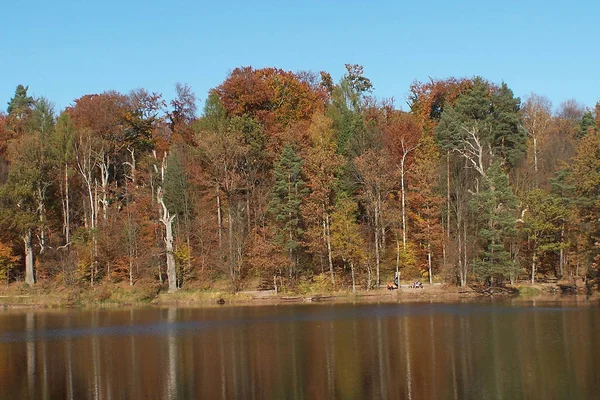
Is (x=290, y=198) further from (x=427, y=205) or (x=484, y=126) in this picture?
(x=484, y=126)

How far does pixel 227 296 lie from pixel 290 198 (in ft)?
30.4

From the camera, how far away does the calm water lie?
78.4 ft

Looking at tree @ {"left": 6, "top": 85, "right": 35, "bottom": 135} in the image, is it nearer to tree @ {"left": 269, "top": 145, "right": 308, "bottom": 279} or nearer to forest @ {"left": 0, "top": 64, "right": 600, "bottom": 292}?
forest @ {"left": 0, "top": 64, "right": 600, "bottom": 292}

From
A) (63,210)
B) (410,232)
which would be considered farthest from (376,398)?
(63,210)

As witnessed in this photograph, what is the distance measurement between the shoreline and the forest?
1.54 m

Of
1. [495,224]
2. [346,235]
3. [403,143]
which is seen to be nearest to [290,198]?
[346,235]

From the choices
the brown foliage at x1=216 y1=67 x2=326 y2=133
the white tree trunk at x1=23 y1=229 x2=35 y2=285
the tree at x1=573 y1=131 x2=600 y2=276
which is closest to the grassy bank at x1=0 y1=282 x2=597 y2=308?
the white tree trunk at x1=23 y1=229 x2=35 y2=285

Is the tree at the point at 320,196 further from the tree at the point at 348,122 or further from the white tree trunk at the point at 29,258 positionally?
the white tree trunk at the point at 29,258

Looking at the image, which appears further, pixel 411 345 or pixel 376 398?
pixel 411 345

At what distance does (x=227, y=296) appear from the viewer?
5581cm

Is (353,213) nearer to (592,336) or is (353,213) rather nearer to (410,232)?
(410,232)

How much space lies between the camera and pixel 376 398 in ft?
73.5

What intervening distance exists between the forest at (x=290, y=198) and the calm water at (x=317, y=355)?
40.2ft

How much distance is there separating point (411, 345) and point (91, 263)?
122 feet
